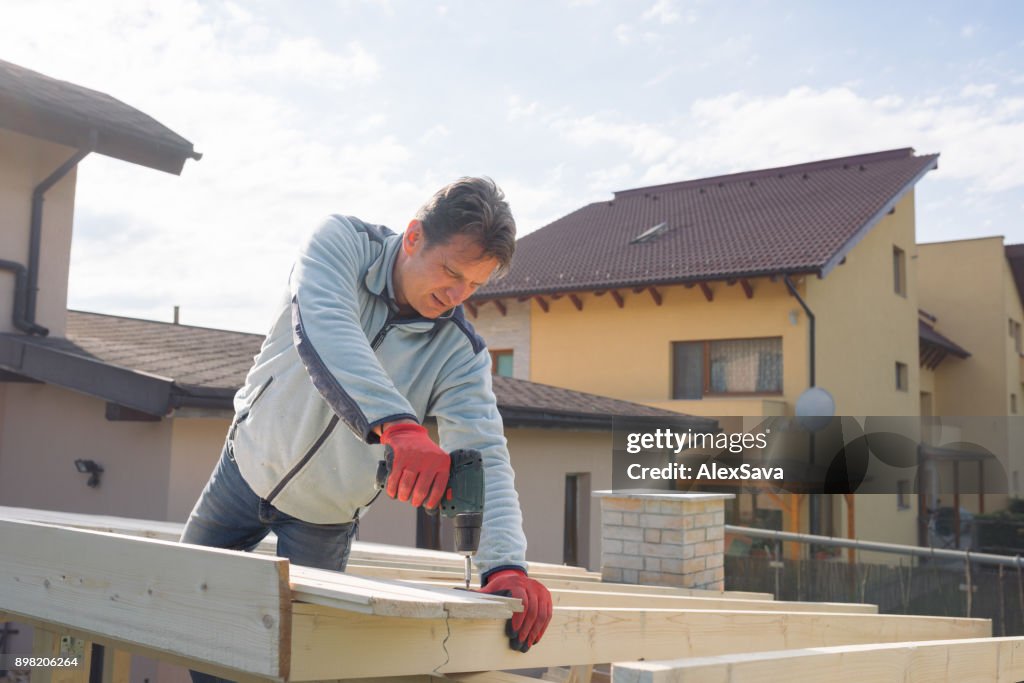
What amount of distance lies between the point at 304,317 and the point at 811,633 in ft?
7.80

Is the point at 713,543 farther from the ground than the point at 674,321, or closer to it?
closer to it

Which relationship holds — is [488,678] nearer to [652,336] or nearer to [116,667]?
[116,667]

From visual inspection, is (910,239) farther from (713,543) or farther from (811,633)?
(811,633)

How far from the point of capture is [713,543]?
7.10 metres

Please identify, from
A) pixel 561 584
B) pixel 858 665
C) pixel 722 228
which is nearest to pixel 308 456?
pixel 858 665

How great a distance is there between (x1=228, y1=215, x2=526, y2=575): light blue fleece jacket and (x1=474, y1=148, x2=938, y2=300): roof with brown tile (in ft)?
46.7

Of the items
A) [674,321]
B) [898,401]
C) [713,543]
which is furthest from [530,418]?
[898,401]

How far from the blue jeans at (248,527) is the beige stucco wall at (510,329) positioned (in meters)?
16.7

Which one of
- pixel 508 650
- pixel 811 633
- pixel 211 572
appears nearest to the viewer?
pixel 211 572

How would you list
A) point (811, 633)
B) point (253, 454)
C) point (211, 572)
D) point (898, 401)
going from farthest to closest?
1. point (898, 401)
2. point (811, 633)
3. point (253, 454)
4. point (211, 572)

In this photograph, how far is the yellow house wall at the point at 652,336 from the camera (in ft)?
53.8

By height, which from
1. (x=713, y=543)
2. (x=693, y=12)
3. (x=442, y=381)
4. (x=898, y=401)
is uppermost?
(x=693, y=12)

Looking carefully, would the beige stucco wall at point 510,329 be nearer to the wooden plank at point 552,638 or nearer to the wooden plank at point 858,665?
the wooden plank at point 552,638

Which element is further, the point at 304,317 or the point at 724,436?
the point at 724,436
